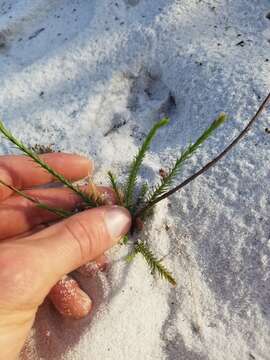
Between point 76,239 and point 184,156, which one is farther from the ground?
point 184,156

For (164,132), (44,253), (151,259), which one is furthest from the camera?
(164,132)

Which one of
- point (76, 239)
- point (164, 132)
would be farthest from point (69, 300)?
point (164, 132)

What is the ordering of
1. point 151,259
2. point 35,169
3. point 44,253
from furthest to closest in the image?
point 35,169, point 151,259, point 44,253

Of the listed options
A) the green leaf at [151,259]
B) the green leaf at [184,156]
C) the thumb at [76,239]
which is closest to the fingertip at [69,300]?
the thumb at [76,239]

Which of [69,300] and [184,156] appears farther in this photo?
[69,300]

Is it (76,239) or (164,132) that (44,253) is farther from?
(164,132)

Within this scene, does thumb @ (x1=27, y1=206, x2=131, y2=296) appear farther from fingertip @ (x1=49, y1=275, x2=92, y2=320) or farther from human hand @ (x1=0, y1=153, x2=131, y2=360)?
fingertip @ (x1=49, y1=275, x2=92, y2=320)

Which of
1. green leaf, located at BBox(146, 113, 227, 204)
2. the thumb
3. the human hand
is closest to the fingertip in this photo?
the human hand

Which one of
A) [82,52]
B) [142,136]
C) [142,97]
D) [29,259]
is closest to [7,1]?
[82,52]
